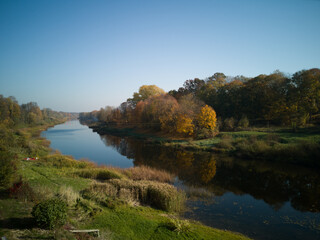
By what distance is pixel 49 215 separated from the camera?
7012mm

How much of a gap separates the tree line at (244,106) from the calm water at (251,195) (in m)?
15.8

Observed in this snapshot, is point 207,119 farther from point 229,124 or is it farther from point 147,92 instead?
point 147,92

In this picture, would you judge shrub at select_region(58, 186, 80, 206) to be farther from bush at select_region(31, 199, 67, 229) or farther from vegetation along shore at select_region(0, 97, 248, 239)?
bush at select_region(31, 199, 67, 229)

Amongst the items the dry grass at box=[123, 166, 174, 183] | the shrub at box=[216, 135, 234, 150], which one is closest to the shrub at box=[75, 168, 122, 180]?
the dry grass at box=[123, 166, 174, 183]

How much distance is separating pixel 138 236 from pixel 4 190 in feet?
22.8

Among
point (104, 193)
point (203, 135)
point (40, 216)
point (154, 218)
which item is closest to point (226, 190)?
point (154, 218)

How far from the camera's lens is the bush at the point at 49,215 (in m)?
7.00

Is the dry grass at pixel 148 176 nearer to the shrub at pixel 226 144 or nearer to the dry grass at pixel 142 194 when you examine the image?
the dry grass at pixel 142 194

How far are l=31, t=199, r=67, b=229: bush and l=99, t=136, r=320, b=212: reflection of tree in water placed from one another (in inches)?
518

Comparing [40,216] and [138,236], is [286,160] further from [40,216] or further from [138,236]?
[40,216]

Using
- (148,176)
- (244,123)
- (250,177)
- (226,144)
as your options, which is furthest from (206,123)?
(148,176)

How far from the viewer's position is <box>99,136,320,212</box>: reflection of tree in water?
16.3m

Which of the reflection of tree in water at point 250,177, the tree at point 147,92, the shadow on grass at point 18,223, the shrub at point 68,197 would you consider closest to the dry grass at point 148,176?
the reflection of tree in water at point 250,177

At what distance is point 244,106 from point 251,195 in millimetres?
39905
